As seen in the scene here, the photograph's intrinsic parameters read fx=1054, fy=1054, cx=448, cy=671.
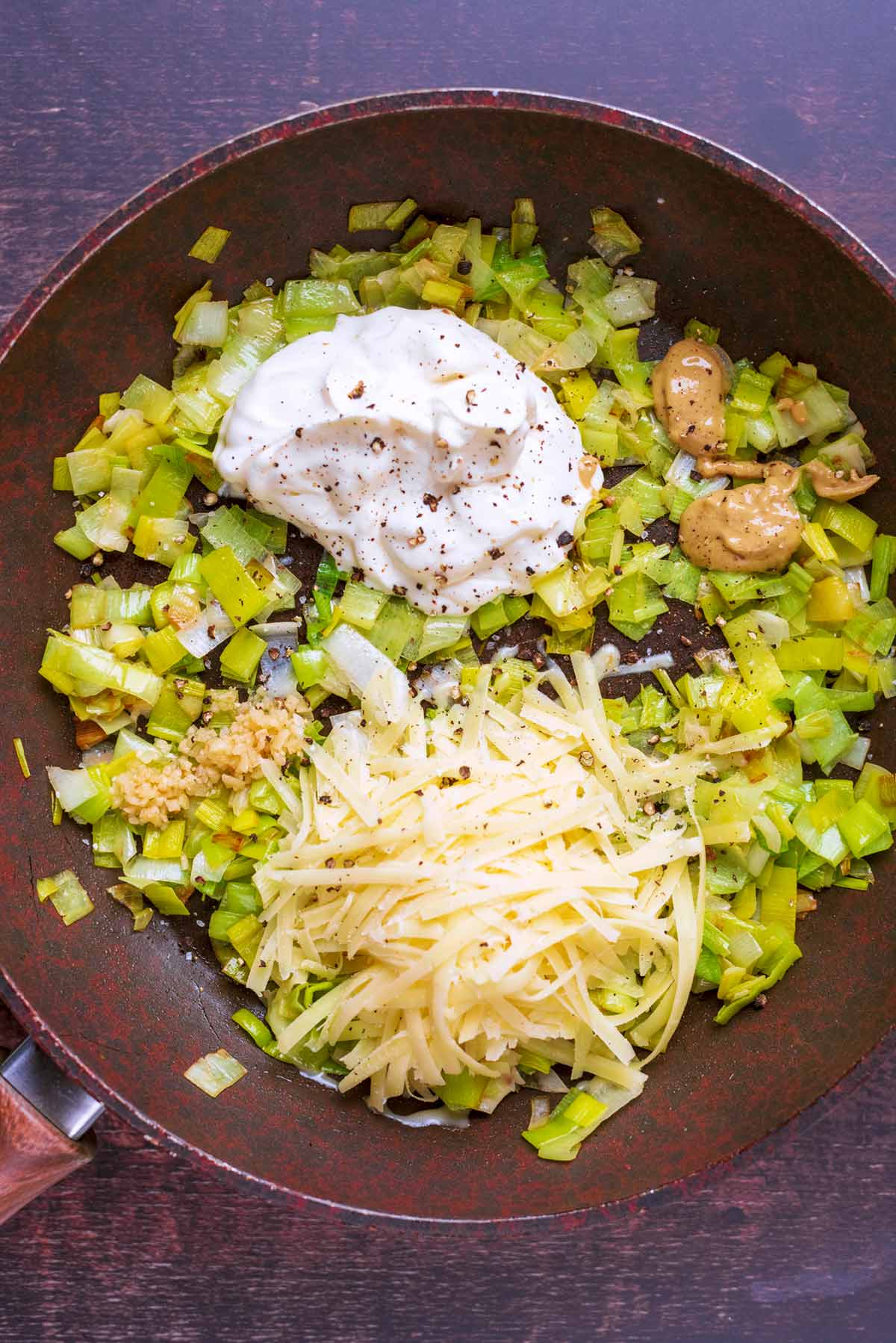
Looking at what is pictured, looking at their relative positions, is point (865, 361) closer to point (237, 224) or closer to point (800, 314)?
point (800, 314)

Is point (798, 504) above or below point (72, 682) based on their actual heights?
below

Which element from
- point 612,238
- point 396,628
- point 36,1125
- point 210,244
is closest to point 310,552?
point 396,628

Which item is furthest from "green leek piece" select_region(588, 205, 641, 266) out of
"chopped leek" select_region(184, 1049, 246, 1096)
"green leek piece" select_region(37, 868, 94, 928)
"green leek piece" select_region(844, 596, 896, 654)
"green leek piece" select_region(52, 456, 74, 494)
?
"chopped leek" select_region(184, 1049, 246, 1096)

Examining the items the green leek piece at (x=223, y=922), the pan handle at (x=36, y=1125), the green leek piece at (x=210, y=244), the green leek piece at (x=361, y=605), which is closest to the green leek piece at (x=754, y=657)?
the green leek piece at (x=361, y=605)

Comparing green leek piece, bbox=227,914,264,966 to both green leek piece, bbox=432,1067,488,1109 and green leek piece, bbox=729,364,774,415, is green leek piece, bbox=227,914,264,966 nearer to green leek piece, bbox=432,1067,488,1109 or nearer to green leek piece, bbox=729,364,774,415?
green leek piece, bbox=432,1067,488,1109

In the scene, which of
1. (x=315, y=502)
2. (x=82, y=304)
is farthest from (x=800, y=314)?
(x=82, y=304)

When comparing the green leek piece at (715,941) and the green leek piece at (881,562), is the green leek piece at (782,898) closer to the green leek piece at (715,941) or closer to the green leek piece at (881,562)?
the green leek piece at (715,941)

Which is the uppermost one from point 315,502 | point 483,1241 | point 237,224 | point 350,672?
point 237,224

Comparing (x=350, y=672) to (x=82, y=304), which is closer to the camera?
(x=82, y=304)
